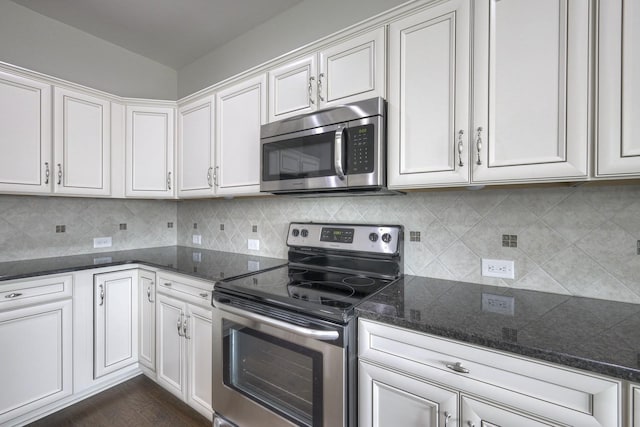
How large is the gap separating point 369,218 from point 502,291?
2.51 feet

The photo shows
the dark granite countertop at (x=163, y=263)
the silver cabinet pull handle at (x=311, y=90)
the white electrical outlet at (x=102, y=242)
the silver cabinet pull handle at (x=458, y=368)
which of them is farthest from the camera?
the white electrical outlet at (x=102, y=242)

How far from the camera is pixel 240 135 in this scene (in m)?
2.03

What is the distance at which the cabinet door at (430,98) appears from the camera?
4.02 ft

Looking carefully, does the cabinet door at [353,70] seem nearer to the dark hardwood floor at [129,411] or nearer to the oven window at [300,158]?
the oven window at [300,158]

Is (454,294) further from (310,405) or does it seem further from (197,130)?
(197,130)

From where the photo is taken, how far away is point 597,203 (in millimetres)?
1213

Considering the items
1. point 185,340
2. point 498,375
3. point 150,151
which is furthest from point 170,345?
point 498,375

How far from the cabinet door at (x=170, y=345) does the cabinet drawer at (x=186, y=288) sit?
5 centimetres

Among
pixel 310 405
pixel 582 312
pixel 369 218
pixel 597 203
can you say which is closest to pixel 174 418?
pixel 310 405

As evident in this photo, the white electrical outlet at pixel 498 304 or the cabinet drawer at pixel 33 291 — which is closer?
the white electrical outlet at pixel 498 304

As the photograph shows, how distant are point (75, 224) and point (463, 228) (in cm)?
285

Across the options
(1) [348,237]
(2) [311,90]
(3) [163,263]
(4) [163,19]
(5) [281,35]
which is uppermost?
(4) [163,19]

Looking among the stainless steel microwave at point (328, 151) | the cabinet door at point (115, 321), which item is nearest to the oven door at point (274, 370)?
the stainless steel microwave at point (328, 151)

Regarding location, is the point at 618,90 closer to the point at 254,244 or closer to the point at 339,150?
the point at 339,150
